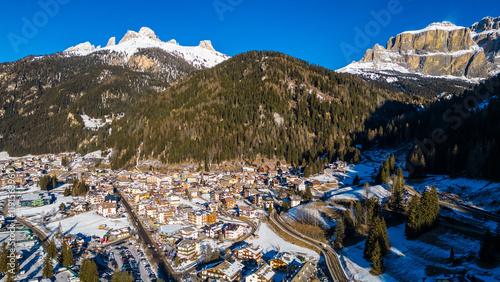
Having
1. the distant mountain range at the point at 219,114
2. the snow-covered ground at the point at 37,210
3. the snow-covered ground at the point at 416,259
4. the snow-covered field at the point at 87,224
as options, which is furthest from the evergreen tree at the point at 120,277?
the distant mountain range at the point at 219,114

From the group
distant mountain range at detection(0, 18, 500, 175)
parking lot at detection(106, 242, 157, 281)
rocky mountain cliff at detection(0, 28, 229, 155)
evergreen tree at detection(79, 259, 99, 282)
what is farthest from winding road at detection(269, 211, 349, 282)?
rocky mountain cliff at detection(0, 28, 229, 155)

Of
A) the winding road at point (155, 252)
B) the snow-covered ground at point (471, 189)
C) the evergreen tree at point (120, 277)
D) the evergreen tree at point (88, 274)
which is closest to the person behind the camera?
the evergreen tree at point (120, 277)

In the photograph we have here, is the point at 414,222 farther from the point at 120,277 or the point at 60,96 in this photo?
the point at 60,96

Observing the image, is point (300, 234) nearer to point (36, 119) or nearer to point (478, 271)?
point (478, 271)

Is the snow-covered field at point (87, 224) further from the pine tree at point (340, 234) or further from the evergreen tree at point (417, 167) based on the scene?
the evergreen tree at point (417, 167)

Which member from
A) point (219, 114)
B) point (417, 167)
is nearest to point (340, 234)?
point (417, 167)

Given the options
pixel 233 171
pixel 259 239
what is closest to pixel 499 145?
pixel 259 239
